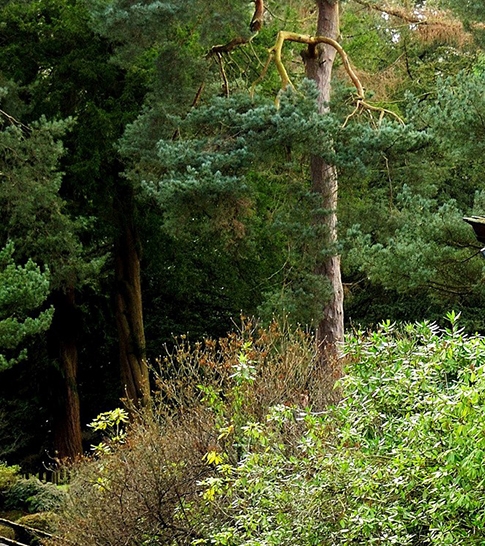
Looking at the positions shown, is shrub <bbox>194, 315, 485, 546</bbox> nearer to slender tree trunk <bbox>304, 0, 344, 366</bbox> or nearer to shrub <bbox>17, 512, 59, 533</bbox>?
shrub <bbox>17, 512, 59, 533</bbox>

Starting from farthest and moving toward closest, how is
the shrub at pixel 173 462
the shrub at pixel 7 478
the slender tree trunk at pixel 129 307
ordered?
1. the slender tree trunk at pixel 129 307
2. the shrub at pixel 7 478
3. the shrub at pixel 173 462

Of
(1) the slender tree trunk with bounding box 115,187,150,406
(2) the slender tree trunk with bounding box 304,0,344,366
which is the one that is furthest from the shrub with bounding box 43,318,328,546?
(1) the slender tree trunk with bounding box 115,187,150,406

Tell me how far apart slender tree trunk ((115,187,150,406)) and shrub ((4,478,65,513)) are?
25.7 ft

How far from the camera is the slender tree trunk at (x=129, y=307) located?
68.6 feet

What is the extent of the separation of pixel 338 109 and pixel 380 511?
11342 millimetres

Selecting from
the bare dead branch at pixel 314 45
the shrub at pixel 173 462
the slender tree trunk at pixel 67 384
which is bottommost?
the slender tree trunk at pixel 67 384

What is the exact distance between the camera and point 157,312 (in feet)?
77.6

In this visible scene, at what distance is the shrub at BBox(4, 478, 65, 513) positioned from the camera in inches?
491

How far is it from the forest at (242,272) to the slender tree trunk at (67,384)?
0.04 m

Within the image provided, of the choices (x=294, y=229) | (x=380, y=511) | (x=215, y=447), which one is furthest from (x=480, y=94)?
(x=380, y=511)

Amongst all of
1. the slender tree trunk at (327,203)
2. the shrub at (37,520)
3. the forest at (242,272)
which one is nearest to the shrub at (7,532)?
the forest at (242,272)

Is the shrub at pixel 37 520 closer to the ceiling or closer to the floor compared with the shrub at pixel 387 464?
closer to the floor

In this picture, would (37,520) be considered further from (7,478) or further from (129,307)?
(129,307)

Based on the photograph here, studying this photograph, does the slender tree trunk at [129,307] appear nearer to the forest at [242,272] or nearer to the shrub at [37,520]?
the forest at [242,272]
